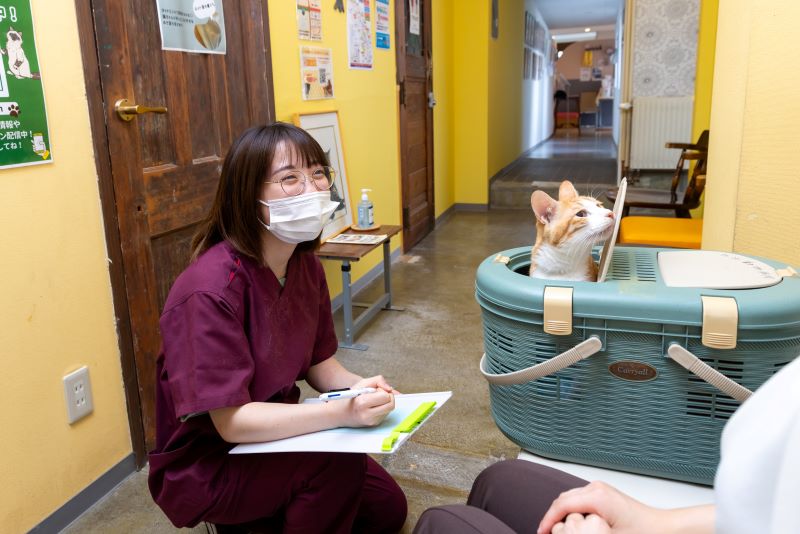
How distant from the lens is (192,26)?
2193mm

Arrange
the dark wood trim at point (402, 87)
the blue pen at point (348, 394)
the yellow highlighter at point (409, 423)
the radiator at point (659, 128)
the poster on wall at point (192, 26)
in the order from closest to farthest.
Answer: the yellow highlighter at point (409, 423) < the blue pen at point (348, 394) < the poster on wall at point (192, 26) < the dark wood trim at point (402, 87) < the radiator at point (659, 128)

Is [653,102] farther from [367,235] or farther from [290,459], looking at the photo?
[290,459]

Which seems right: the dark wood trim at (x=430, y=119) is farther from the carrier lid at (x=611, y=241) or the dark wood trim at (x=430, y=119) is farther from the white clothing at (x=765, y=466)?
the white clothing at (x=765, y=466)

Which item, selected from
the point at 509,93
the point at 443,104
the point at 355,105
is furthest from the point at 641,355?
the point at 509,93

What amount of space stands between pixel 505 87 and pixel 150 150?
5735mm

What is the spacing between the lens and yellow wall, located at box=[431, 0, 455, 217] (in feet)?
17.7

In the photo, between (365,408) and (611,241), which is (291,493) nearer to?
(365,408)

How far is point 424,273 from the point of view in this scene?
4227 millimetres

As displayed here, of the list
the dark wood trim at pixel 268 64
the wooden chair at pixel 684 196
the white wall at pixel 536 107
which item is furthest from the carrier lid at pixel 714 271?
the white wall at pixel 536 107

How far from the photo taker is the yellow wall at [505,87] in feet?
20.7

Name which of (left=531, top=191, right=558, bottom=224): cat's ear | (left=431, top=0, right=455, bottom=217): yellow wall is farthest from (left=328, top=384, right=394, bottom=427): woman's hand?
(left=431, top=0, right=455, bottom=217): yellow wall

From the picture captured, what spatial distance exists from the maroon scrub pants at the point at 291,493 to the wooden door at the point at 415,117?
341cm

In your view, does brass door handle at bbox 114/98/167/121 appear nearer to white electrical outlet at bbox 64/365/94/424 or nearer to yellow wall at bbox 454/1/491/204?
white electrical outlet at bbox 64/365/94/424

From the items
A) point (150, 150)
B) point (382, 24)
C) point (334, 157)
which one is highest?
point (382, 24)
